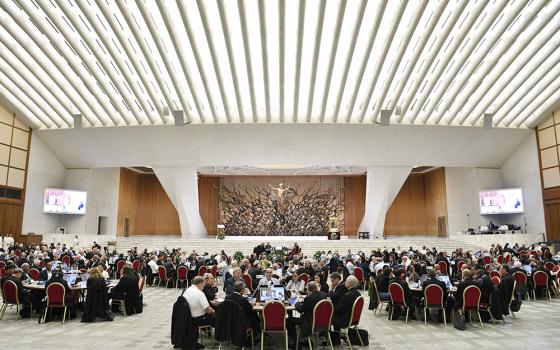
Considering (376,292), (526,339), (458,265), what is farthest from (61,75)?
(526,339)

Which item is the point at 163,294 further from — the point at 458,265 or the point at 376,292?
the point at 458,265

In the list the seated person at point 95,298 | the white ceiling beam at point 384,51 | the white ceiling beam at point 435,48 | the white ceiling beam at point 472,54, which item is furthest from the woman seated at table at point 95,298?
the white ceiling beam at point 472,54

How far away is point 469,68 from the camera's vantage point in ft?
53.2

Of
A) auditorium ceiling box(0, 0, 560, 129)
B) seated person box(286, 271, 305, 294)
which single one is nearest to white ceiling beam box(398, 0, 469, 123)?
auditorium ceiling box(0, 0, 560, 129)

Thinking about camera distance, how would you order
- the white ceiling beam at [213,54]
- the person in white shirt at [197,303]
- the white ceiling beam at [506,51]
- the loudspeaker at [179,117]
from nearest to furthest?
the person in white shirt at [197,303] → the white ceiling beam at [213,54] → the white ceiling beam at [506,51] → the loudspeaker at [179,117]

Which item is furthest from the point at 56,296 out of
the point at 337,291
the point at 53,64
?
the point at 53,64

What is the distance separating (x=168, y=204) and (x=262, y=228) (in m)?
8.78

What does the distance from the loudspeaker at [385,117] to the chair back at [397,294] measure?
11752 mm

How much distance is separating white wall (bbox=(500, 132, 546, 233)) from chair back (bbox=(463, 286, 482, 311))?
1711 centimetres

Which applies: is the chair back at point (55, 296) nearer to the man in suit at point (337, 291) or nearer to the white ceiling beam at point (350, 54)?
the man in suit at point (337, 291)

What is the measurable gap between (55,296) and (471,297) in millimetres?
7592

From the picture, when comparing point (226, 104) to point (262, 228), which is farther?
point (262, 228)

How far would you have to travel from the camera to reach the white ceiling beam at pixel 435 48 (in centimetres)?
1324

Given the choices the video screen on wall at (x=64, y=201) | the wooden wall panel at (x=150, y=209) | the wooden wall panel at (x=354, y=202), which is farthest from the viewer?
the wooden wall panel at (x=150, y=209)
